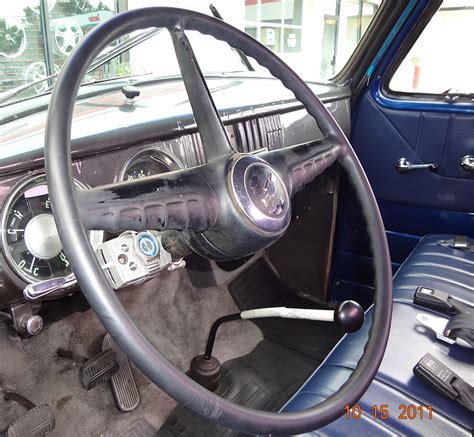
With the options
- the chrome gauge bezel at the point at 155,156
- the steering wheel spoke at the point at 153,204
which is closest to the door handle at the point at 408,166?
the chrome gauge bezel at the point at 155,156

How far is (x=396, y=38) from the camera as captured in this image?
77.4 inches

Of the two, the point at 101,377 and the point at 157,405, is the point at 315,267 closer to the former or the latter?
the point at 157,405

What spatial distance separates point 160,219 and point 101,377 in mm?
966

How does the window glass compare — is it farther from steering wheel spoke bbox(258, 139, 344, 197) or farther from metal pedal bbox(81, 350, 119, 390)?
metal pedal bbox(81, 350, 119, 390)

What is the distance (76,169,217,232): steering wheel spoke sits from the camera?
0.72 metres

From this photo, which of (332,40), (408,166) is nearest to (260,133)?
(408,166)

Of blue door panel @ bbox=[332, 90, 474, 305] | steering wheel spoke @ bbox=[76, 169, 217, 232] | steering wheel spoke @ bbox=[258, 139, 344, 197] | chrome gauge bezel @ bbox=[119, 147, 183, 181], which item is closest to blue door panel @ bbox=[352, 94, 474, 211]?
blue door panel @ bbox=[332, 90, 474, 305]

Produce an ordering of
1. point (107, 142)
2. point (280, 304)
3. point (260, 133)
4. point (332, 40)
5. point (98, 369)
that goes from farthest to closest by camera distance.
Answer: point (332, 40) < point (280, 304) < point (260, 133) < point (98, 369) < point (107, 142)

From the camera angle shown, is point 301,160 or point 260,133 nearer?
point 301,160

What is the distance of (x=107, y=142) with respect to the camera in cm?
114

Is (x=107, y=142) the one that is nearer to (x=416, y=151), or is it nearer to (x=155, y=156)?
(x=155, y=156)

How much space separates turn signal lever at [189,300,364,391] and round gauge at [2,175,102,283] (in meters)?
0.56

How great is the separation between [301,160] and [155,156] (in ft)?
1.36

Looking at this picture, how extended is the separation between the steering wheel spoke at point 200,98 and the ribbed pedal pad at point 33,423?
0.91 metres
